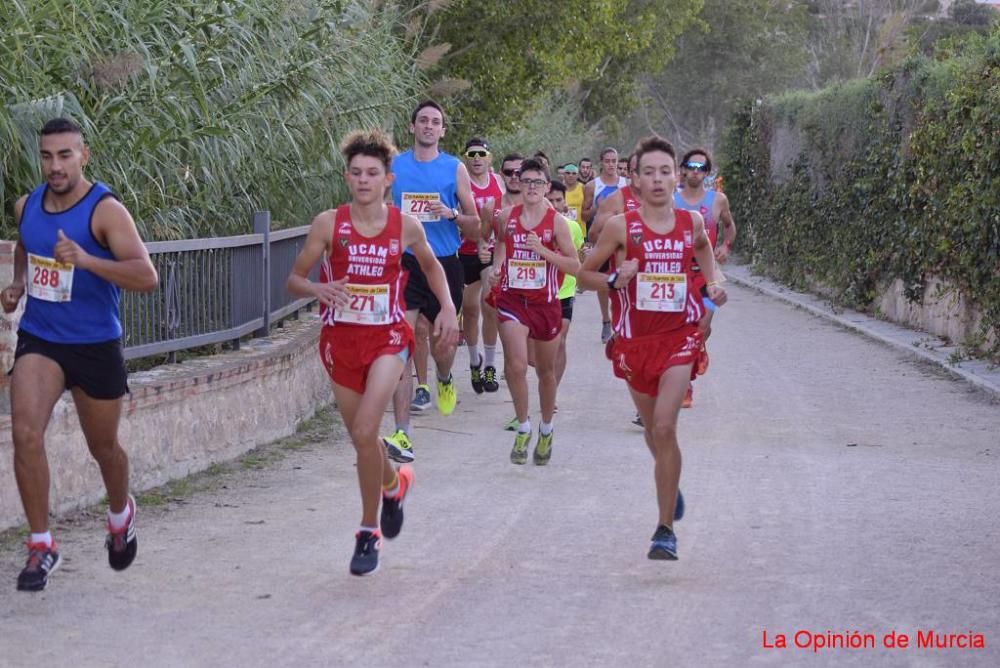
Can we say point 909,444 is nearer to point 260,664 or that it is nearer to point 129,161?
point 129,161

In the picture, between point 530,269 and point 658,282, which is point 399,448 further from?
point 658,282

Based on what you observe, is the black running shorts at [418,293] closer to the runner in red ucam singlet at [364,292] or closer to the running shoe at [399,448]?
the running shoe at [399,448]

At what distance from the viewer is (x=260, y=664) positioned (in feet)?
18.1

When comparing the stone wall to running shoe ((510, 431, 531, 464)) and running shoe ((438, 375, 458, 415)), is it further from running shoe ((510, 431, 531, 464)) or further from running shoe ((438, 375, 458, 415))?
running shoe ((510, 431, 531, 464))

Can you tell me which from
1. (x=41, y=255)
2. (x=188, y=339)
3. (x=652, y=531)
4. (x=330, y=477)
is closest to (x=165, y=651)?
(x=41, y=255)

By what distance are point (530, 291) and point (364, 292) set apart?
3.30 metres

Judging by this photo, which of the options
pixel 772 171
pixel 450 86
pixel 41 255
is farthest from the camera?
pixel 772 171

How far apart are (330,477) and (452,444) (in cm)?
140

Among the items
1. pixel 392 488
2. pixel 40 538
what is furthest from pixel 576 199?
pixel 40 538

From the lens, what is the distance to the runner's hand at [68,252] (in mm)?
6160

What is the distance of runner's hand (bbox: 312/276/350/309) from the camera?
699cm

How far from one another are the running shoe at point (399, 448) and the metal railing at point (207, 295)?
1.53 m

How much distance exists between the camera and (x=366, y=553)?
688 centimetres

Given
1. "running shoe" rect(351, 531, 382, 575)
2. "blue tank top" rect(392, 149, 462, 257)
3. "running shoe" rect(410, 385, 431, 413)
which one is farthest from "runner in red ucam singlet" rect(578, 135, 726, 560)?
"running shoe" rect(410, 385, 431, 413)
